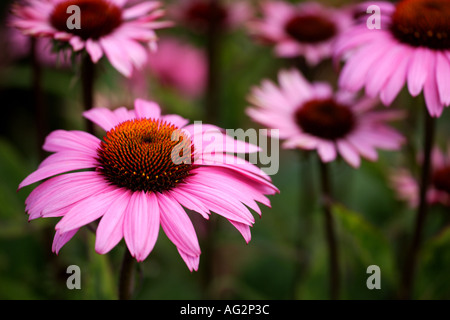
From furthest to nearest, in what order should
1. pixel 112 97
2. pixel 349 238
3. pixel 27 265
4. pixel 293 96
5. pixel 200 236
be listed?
pixel 200 236 → pixel 112 97 → pixel 27 265 → pixel 293 96 → pixel 349 238

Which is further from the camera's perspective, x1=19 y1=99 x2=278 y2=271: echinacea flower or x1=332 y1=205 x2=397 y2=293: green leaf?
x1=332 y1=205 x2=397 y2=293: green leaf

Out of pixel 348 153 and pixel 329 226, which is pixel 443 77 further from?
pixel 329 226

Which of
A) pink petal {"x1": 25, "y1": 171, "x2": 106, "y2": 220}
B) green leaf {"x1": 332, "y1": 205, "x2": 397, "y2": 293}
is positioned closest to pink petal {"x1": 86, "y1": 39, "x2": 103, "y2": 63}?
pink petal {"x1": 25, "y1": 171, "x2": 106, "y2": 220}

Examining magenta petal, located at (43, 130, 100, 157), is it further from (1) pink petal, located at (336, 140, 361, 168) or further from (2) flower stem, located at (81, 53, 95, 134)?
(1) pink petal, located at (336, 140, 361, 168)

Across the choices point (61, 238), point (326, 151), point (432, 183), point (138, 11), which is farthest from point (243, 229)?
point (432, 183)

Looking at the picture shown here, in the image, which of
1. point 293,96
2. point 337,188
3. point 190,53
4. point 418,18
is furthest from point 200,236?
point 418,18

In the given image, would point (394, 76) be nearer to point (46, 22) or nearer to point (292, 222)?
point (46, 22)

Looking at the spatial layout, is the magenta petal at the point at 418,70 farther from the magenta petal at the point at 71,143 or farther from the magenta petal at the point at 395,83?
the magenta petal at the point at 71,143
